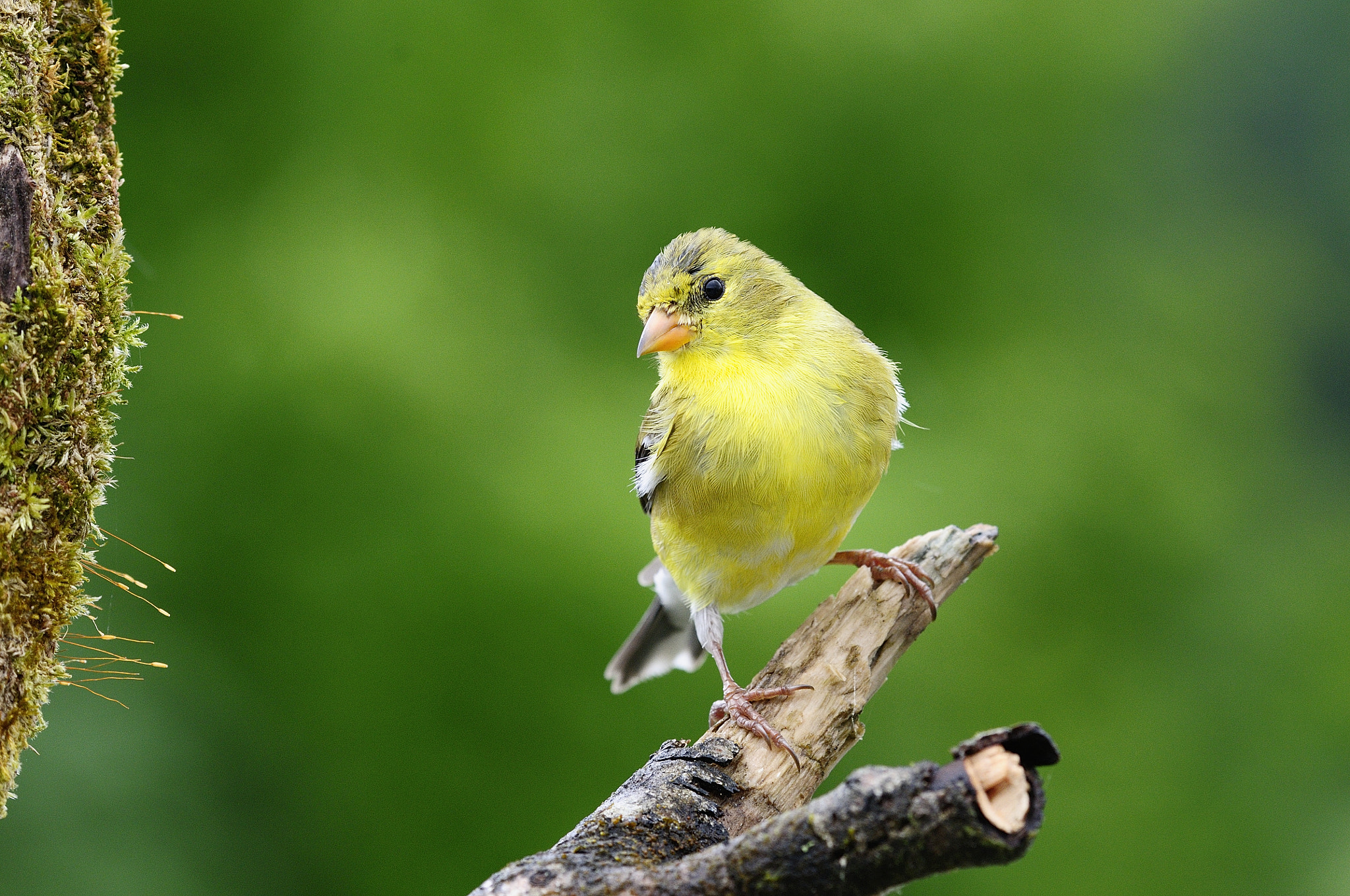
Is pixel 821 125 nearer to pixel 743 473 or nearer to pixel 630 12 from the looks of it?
pixel 630 12

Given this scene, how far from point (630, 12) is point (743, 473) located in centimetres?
249

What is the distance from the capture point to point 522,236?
418 cm

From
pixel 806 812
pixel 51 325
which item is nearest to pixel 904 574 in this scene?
pixel 806 812

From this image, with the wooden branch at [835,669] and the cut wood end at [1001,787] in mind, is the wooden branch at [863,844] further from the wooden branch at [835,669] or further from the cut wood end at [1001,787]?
the wooden branch at [835,669]

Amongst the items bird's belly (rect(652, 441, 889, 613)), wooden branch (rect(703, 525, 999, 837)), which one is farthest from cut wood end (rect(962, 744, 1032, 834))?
bird's belly (rect(652, 441, 889, 613))

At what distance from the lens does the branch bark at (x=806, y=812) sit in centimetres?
126

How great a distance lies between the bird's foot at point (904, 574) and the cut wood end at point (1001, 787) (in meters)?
1.51

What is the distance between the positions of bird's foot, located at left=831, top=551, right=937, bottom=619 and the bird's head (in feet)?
2.25

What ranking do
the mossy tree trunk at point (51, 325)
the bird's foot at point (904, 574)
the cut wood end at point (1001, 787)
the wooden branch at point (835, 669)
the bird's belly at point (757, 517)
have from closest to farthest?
1. the cut wood end at point (1001, 787)
2. the mossy tree trunk at point (51, 325)
3. the wooden branch at point (835, 669)
4. the bird's belly at point (757, 517)
5. the bird's foot at point (904, 574)

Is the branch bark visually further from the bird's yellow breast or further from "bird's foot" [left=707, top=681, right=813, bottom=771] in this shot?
the bird's yellow breast

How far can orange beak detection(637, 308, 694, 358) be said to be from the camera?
2.56 metres

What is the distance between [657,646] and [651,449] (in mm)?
832

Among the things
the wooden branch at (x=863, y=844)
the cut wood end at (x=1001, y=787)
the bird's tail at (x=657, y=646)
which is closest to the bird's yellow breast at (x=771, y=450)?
the bird's tail at (x=657, y=646)

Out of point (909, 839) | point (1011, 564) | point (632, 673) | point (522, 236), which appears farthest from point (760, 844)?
point (522, 236)
